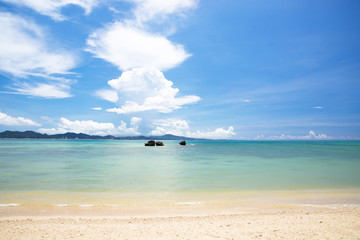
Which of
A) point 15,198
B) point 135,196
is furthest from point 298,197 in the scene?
point 15,198

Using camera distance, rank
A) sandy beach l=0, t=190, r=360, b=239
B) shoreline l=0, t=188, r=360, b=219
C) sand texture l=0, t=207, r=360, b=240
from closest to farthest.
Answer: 1. sand texture l=0, t=207, r=360, b=240
2. sandy beach l=0, t=190, r=360, b=239
3. shoreline l=0, t=188, r=360, b=219

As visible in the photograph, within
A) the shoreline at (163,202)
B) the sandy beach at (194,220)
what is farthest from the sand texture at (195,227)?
the shoreline at (163,202)

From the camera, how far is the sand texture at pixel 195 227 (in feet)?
23.0

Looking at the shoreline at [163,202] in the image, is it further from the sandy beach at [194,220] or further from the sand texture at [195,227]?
the sand texture at [195,227]

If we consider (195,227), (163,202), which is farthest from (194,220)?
(163,202)

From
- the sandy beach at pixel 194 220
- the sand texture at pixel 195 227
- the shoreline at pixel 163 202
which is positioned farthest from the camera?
the shoreline at pixel 163 202

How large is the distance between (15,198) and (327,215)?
15.5 m

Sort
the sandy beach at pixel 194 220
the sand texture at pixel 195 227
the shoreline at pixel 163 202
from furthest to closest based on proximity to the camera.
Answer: the shoreline at pixel 163 202
the sandy beach at pixel 194 220
the sand texture at pixel 195 227

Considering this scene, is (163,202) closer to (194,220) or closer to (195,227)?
(194,220)

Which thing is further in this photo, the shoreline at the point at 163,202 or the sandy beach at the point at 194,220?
the shoreline at the point at 163,202

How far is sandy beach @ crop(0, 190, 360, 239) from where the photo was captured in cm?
710

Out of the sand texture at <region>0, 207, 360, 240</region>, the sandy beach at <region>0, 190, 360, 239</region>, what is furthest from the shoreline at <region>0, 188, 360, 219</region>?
the sand texture at <region>0, 207, 360, 240</region>

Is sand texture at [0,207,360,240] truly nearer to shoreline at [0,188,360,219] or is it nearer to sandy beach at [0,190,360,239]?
sandy beach at [0,190,360,239]

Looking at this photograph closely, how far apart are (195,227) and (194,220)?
2.66 ft
